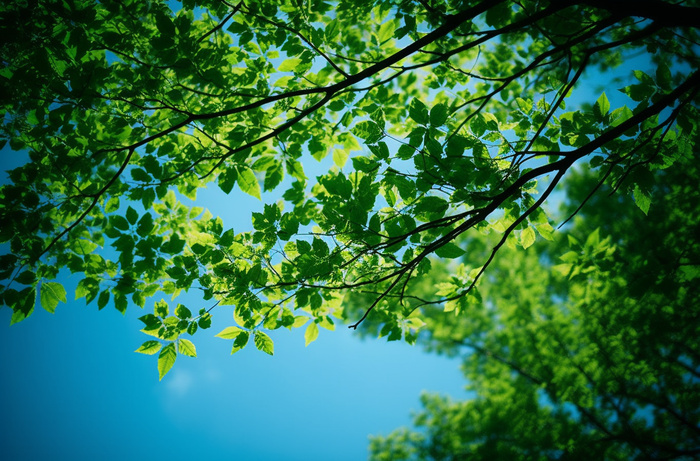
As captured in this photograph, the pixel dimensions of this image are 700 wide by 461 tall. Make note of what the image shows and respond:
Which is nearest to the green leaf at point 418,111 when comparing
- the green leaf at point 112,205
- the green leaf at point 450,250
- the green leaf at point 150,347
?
the green leaf at point 450,250

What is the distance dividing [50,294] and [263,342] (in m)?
1.43

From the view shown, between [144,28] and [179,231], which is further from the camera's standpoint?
[179,231]

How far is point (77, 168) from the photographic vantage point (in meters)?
2.08

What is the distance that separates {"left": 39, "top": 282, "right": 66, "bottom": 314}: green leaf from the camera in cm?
194

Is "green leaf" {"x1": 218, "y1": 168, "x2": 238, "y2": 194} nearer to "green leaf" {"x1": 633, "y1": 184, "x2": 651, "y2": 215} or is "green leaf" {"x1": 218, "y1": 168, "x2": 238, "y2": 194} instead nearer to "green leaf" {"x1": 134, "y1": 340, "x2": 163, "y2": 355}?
"green leaf" {"x1": 134, "y1": 340, "x2": 163, "y2": 355}

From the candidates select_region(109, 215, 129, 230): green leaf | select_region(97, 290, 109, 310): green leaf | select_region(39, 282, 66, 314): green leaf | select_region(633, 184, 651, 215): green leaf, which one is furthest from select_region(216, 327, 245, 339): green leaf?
select_region(633, 184, 651, 215): green leaf

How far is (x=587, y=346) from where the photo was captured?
540cm

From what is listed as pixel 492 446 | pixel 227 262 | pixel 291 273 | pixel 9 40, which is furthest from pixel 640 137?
pixel 492 446

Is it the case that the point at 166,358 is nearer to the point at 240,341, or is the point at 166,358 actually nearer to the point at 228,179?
the point at 240,341

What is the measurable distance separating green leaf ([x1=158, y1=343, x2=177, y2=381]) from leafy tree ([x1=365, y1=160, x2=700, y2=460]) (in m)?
1.89

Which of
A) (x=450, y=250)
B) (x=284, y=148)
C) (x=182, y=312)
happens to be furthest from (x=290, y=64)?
(x=182, y=312)

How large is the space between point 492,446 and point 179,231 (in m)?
7.20

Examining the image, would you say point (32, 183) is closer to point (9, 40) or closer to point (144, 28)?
point (9, 40)

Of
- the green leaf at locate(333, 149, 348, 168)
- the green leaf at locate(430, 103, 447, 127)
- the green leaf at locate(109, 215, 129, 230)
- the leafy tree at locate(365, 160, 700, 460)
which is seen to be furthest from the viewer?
the leafy tree at locate(365, 160, 700, 460)
